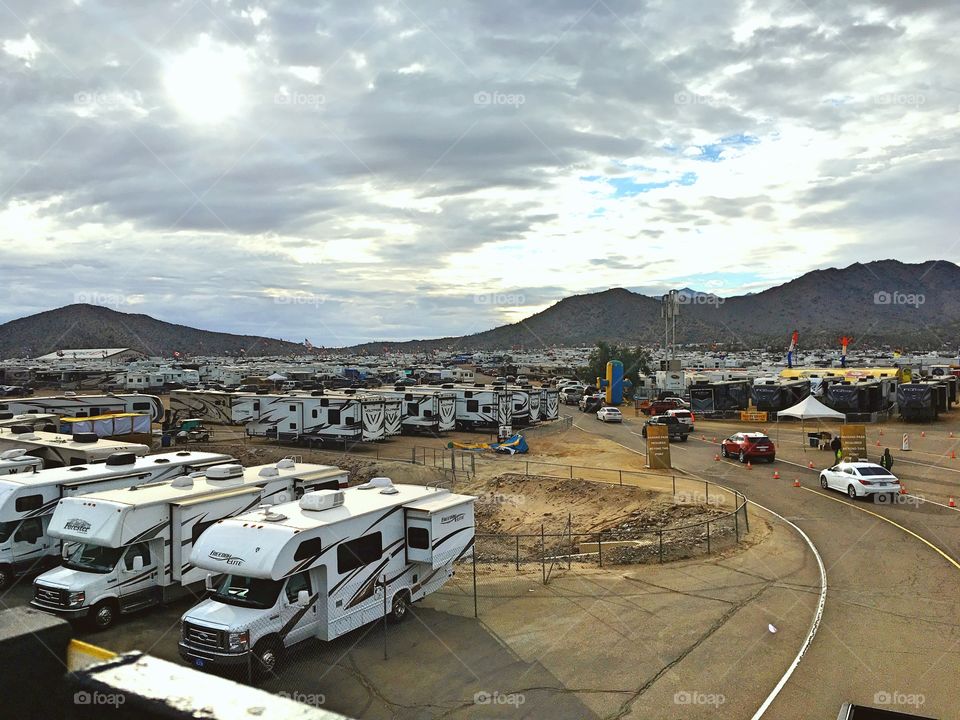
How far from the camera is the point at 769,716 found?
10.1 meters

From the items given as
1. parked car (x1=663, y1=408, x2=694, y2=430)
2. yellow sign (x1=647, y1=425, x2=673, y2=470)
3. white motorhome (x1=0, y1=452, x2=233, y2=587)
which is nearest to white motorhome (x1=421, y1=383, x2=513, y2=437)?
parked car (x1=663, y1=408, x2=694, y2=430)

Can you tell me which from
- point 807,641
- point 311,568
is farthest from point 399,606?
point 807,641

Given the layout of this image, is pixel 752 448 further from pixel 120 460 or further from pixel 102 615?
pixel 102 615

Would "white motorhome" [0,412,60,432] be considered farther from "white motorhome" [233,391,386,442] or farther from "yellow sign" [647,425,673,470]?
"yellow sign" [647,425,673,470]

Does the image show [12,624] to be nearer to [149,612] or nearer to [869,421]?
[149,612]

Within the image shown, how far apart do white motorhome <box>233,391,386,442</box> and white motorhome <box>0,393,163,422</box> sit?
314 inches

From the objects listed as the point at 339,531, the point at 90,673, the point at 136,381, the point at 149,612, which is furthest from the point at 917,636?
the point at 136,381

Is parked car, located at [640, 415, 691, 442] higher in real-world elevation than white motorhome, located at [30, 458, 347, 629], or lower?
lower

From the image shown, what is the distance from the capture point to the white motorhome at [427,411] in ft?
156

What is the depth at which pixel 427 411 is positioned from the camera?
47438 mm

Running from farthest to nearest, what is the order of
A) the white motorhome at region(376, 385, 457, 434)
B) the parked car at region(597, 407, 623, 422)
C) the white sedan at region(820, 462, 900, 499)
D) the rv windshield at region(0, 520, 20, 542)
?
the parked car at region(597, 407, 623, 422) < the white motorhome at region(376, 385, 457, 434) < the white sedan at region(820, 462, 900, 499) < the rv windshield at region(0, 520, 20, 542)

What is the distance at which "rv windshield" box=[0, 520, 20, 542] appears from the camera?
17.3m

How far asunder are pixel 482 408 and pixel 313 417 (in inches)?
491

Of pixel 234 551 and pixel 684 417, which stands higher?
pixel 234 551
